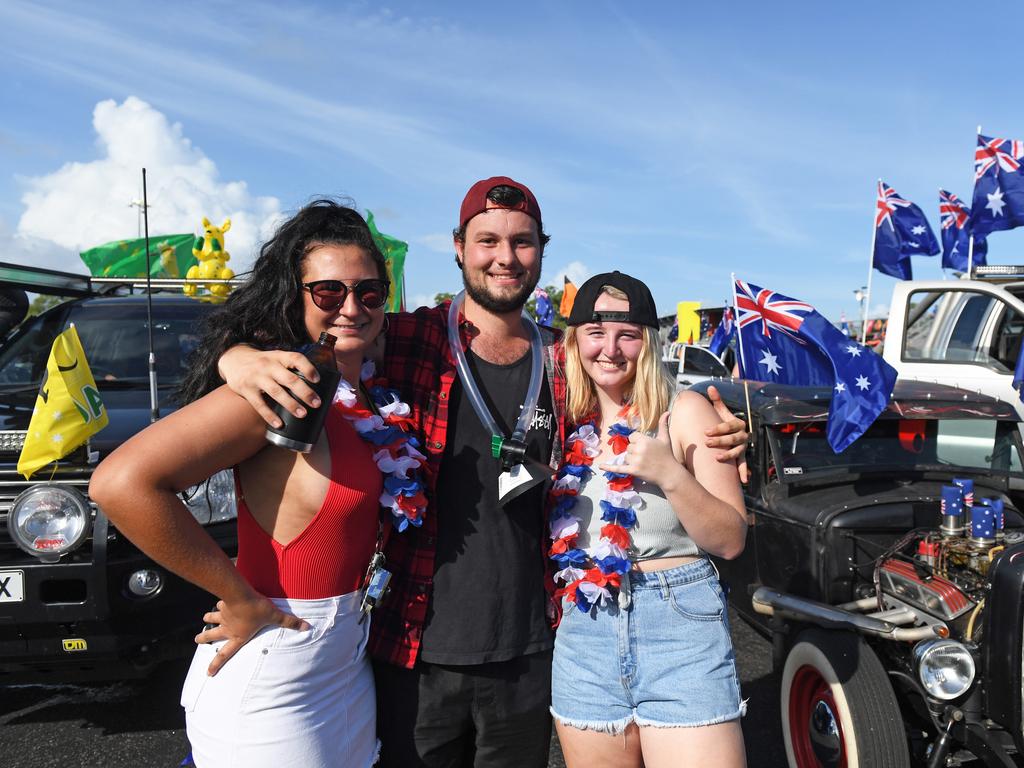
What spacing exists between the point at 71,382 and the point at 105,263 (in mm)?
6714

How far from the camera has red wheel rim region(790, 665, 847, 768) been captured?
131 inches

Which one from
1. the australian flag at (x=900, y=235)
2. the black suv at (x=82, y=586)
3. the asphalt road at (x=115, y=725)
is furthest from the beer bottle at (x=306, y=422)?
the australian flag at (x=900, y=235)

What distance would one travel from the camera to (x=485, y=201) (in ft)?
7.91

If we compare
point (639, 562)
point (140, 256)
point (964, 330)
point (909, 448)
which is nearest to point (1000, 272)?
point (964, 330)

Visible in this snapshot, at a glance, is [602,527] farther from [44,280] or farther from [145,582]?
[44,280]

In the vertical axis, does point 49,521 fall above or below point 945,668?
above

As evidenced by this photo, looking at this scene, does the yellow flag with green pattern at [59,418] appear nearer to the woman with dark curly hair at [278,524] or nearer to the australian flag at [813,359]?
the woman with dark curly hair at [278,524]

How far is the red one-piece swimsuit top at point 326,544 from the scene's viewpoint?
5.88 feet

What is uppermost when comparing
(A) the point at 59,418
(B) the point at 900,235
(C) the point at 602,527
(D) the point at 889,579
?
(B) the point at 900,235

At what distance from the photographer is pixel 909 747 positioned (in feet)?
9.89

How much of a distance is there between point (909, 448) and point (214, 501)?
3630 millimetres

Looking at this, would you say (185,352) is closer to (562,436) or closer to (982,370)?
(562,436)

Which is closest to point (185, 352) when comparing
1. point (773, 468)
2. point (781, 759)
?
point (773, 468)

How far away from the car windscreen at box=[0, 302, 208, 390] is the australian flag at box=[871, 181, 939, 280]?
24.8 ft
